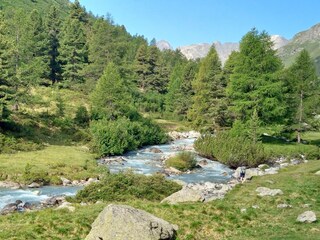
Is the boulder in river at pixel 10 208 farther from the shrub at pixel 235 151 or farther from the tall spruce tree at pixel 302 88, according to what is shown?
the tall spruce tree at pixel 302 88

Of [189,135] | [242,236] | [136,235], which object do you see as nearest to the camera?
[136,235]

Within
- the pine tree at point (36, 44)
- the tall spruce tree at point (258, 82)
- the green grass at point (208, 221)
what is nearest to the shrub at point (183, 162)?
the tall spruce tree at point (258, 82)

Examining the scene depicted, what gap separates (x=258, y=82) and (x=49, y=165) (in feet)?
100

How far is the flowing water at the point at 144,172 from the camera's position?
31.4 metres

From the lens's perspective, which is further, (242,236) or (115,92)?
(115,92)

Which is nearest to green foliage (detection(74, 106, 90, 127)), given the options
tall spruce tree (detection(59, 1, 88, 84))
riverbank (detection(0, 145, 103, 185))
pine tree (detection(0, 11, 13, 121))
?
pine tree (detection(0, 11, 13, 121))

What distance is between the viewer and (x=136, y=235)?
50.7 ft

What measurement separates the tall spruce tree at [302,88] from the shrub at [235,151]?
34.1 feet

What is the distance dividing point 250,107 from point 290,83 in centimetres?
759

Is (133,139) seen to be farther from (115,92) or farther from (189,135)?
(189,135)

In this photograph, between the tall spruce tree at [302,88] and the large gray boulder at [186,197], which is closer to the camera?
the large gray boulder at [186,197]

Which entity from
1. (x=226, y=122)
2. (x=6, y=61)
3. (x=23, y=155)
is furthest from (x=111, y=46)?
(x=23, y=155)

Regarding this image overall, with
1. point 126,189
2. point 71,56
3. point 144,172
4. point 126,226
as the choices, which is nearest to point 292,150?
point 144,172

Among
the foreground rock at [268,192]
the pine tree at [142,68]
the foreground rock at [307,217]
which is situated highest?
the pine tree at [142,68]
